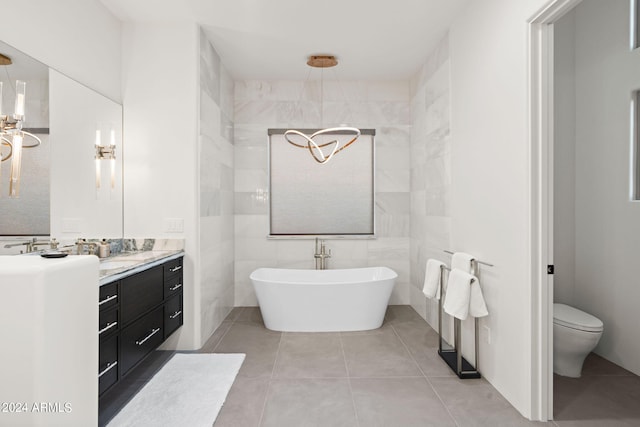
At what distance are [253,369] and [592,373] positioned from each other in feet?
8.21

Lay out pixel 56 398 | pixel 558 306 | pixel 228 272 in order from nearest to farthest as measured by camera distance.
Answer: pixel 56 398 → pixel 558 306 → pixel 228 272

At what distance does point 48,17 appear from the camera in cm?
231

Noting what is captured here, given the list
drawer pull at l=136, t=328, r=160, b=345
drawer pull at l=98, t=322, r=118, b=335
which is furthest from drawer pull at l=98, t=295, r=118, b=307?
drawer pull at l=136, t=328, r=160, b=345

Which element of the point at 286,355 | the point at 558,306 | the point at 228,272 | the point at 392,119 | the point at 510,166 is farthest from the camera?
the point at 392,119

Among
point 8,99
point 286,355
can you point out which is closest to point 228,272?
point 286,355

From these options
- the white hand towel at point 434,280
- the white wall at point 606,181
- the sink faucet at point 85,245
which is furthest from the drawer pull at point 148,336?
the white wall at point 606,181

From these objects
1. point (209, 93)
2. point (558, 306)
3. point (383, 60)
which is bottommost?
point (558, 306)

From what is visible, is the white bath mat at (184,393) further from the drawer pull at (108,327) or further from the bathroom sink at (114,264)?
the bathroom sink at (114,264)

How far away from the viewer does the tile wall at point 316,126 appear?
14.8 ft

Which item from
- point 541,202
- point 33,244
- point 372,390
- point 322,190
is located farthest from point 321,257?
point 33,244

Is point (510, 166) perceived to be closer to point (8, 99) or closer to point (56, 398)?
point (56, 398)

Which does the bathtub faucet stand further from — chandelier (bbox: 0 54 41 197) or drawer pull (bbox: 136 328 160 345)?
chandelier (bbox: 0 54 41 197)

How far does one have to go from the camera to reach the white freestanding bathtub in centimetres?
358

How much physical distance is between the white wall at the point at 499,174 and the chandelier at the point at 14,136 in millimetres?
2874
